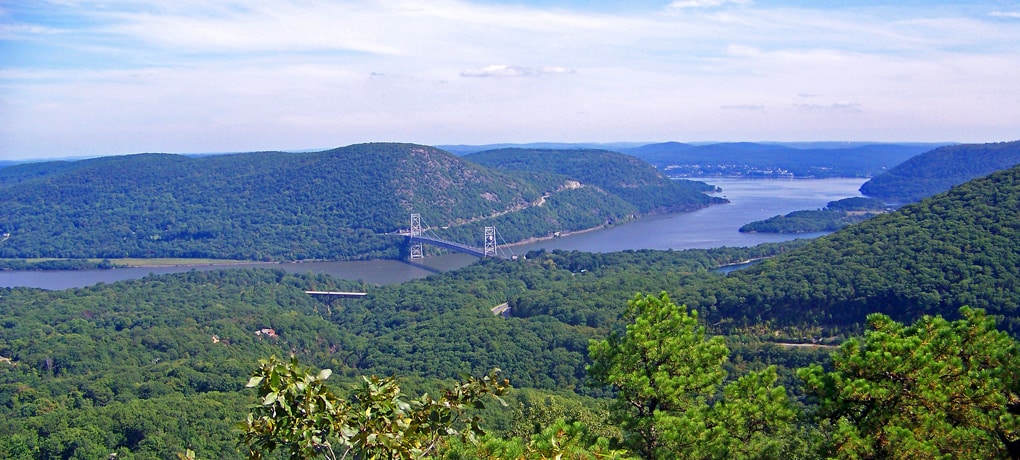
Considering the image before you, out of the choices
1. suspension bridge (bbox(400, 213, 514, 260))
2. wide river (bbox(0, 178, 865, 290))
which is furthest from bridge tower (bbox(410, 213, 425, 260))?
wide river (bbox(0, 178, 865, 290))

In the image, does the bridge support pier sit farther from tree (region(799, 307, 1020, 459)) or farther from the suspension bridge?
tree (region(799, 307, 1020, 459))

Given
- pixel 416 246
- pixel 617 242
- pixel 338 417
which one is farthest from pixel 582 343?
pixel 617 242

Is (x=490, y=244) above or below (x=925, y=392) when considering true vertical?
below

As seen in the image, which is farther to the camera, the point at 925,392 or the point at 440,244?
the point at 440,244

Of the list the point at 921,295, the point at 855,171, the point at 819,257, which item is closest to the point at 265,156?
the point at 819,257

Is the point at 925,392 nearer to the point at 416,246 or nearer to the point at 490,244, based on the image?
the point at 490,244

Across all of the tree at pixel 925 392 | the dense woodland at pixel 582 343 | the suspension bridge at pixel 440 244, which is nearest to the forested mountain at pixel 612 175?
the suspension bridge at pixel 440 244

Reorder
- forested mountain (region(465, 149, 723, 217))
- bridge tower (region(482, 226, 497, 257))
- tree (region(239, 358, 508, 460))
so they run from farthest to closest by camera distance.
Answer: forested mountain (region(465, 149, 723, 217)) < bridge tower (region(482, 226, 497, 257)) < tree (region(239, 358, 508, 460))
